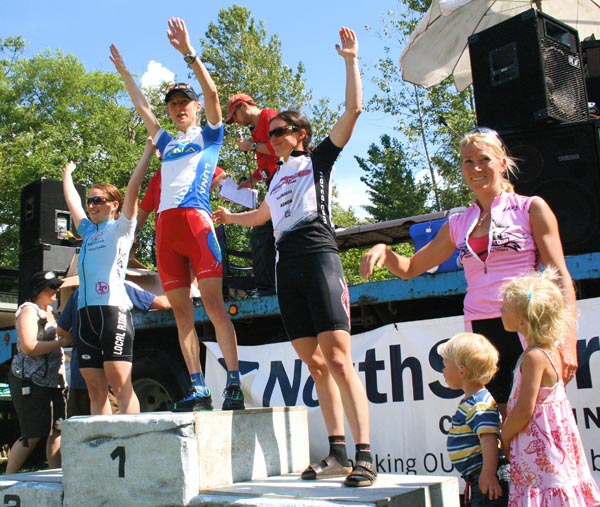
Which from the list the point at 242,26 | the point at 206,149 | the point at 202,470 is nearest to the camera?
the point at 202,470

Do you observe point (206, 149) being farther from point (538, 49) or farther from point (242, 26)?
point (242, 26)

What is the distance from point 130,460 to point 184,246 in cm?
115

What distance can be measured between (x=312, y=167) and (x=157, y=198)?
1338mm

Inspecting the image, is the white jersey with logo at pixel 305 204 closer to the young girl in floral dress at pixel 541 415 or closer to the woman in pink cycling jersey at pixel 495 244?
the woman in pink cycling jersey at pixel 495 244

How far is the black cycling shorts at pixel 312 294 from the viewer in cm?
307

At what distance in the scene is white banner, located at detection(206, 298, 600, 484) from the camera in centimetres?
405

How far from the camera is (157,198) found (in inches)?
166

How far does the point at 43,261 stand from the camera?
7750 millimetres

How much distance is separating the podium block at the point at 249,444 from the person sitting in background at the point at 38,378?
2.23 metres

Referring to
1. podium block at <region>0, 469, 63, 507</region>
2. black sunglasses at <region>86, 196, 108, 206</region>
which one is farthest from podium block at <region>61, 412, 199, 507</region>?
black sunglasses at <region>86, 196, 108, 206</region>

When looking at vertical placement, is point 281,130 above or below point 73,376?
above

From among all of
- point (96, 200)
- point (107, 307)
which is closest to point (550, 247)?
point (107, 307)

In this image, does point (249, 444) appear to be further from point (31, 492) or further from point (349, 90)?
point (349, 90)

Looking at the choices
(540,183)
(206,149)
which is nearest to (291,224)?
(206,149)
